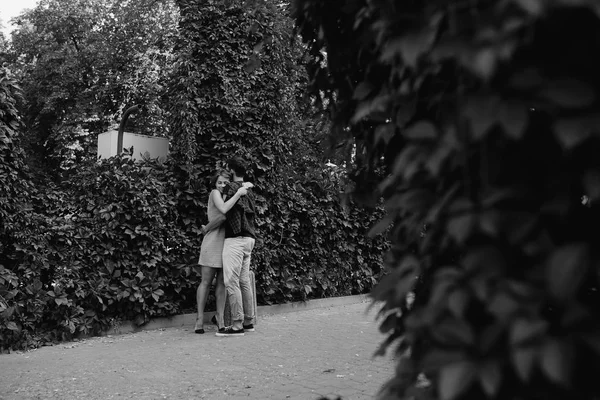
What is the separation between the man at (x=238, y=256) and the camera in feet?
26.3

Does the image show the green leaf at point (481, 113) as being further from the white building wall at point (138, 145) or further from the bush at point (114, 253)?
the white building wall at point (138, 145)

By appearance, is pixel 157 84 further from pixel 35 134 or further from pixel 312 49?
pixel 312 49

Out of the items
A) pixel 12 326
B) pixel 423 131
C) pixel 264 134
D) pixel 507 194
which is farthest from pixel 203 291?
pixel 507 194

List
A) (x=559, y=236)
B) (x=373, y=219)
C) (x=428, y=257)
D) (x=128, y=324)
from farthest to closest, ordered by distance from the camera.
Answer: (x=373, y=219)
(x=128, y=324)
(x=428, y=257)
(x=559, y=236)

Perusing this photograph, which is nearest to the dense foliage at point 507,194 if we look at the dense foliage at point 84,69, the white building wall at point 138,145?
the white building wall at point 138,145

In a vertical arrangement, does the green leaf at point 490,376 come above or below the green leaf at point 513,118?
below

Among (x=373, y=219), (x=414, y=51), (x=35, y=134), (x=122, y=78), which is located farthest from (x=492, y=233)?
(x=35, y=134)

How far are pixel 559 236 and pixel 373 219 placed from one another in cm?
1080

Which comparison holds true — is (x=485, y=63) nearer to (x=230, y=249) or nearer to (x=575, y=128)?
(x=575, y=128)

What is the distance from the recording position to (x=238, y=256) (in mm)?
8125

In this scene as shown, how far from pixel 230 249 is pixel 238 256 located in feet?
0.47

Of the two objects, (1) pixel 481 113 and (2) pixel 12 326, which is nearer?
(1) pixel 481 113

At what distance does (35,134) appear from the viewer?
119 feet

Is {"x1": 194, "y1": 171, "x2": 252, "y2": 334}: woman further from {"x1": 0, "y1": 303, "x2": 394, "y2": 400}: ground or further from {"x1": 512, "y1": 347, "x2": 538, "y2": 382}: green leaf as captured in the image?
{"x1": 512, "y1": 347, "x2": 538, "y2": 382}: green leaf
